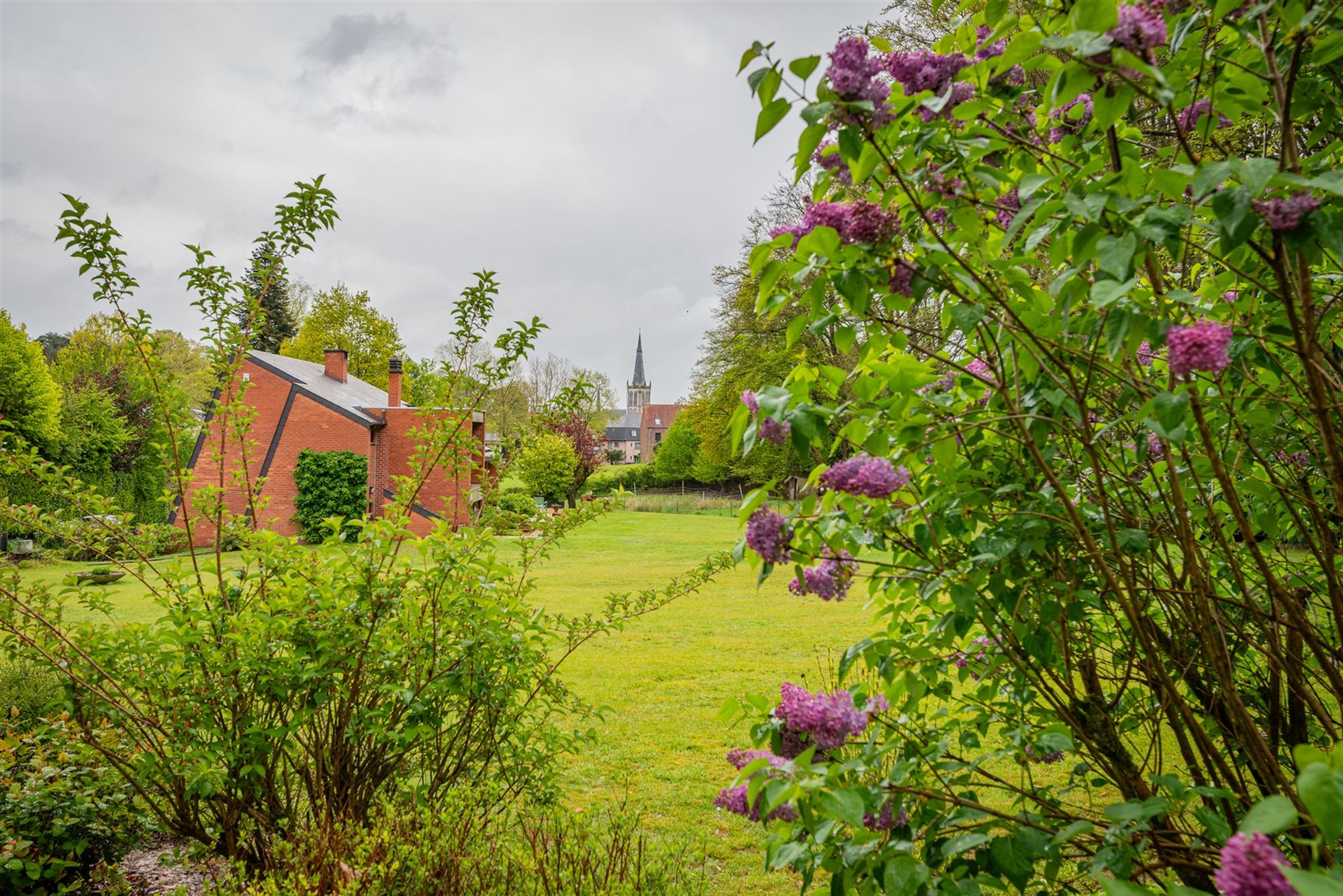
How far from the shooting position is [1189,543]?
147cm

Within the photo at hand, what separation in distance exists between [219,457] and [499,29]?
4.71 m

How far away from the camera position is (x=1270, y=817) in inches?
27.5

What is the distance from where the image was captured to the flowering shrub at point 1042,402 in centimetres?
112

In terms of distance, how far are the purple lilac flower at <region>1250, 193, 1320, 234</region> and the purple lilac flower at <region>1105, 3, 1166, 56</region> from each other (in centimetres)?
27

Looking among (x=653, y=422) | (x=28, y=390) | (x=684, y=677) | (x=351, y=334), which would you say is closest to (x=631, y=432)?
(x=653, y=422)

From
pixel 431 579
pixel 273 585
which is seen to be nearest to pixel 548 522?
pixel 431 579

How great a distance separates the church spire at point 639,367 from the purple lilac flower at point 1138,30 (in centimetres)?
10714

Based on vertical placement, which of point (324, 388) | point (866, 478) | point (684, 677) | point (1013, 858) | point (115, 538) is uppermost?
point (324, 388)

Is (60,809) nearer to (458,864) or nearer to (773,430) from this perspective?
(458,864)

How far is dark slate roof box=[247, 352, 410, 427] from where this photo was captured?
2123 cm

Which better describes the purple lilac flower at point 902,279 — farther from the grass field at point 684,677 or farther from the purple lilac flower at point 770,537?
the grass field at point 684,677

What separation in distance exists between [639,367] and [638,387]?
12.7ft

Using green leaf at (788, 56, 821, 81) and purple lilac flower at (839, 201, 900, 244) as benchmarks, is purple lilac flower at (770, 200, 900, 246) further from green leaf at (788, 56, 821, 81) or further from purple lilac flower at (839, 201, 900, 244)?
green leaf at (788, 56, 821, 81)

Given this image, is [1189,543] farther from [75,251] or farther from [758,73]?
[75,251]
